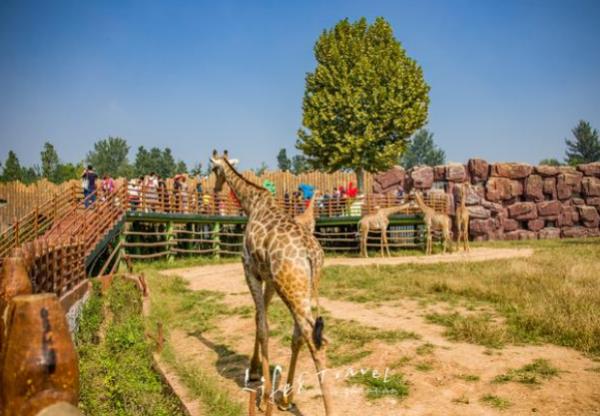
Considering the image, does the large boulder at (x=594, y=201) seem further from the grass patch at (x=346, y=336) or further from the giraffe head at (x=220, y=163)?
the giraffe head at (x=220, y=163)

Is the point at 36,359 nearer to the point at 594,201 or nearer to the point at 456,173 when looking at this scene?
the point at 456,173

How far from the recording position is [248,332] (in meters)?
8.66

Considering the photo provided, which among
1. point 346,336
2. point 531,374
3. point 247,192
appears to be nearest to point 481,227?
point 346,336

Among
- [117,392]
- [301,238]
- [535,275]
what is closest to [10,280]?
[301,238]

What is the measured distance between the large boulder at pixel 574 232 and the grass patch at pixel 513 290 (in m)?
16.3

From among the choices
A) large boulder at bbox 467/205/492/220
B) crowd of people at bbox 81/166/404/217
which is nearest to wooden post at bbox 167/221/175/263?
crowd of people at bbox 81/166/404/217

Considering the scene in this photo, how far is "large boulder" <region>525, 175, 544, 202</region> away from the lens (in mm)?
30203

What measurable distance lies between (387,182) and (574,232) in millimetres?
12660

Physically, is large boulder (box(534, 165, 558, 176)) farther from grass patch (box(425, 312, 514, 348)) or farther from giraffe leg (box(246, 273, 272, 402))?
giraffe leg (box(246, 273, 272, 402))

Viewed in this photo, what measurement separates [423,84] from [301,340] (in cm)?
2365

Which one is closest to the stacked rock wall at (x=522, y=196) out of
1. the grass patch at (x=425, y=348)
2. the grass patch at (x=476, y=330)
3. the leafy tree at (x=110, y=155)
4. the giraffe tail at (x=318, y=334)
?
the grass patch at (x=476, y=330)

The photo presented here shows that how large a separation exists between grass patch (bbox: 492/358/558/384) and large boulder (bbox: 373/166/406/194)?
84.7 feet

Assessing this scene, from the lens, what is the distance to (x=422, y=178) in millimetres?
30719

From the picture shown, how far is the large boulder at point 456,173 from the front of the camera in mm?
30422
